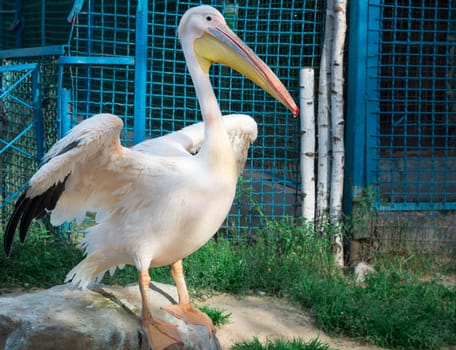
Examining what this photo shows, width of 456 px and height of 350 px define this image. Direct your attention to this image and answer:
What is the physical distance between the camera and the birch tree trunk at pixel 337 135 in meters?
6.18

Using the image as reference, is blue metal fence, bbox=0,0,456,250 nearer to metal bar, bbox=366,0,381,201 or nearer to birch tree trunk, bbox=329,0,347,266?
metal bar, bbox=366,0,381,201

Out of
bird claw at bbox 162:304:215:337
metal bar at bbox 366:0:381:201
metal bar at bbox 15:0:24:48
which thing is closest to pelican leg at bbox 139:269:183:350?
bird claw at bbox 162:304:215:337

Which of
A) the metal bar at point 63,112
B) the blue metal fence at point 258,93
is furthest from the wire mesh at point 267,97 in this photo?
the metal bar at point 63,112

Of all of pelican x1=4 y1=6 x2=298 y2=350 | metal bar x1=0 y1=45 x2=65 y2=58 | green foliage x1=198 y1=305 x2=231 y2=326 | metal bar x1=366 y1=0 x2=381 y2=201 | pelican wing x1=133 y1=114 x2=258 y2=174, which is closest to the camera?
pelican x1=4 y1=6 x2=298 y2=350

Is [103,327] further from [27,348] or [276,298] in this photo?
[276,298]

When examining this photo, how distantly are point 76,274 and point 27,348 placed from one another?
1.80ft

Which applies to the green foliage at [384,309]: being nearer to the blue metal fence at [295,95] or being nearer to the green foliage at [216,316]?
the green foliage at [216,316]

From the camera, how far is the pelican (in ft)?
12.0

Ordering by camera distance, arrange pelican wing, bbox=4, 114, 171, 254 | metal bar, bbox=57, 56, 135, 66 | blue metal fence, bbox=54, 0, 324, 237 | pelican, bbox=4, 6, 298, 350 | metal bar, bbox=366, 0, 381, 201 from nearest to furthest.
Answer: pelican wing, bbox=4, 114, 171, 254
pelican, bbox=4, 6, 298, 350
metal bar, bbox=57, 56, 135, 66
blue metal fence, bbox=54, 0, 324, 237
metal bar, bbox=366, 0, 381, 201

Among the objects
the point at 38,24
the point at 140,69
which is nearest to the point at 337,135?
the point at 140,69

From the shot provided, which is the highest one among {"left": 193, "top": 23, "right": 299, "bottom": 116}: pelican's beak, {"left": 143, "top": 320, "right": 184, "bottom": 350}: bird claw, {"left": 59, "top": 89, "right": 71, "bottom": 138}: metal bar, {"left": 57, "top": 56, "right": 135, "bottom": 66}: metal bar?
{"left": 57, "top": 56, "right": 135, "bottom": 66}: metal bar

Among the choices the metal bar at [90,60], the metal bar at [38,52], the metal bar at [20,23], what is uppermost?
the metal bar at [20,23]

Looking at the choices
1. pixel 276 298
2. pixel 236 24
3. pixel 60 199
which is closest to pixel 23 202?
pixel 60 199

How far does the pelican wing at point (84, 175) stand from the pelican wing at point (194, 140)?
356 mm
